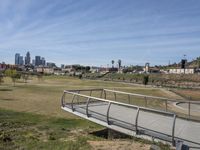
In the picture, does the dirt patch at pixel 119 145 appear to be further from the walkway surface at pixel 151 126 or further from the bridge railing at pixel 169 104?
the bridge railing at pixel 169 104

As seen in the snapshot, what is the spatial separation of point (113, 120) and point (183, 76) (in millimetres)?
106065

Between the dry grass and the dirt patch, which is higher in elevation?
the dirt patch

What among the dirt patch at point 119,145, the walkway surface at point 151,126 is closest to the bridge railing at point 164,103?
the walkway surface at point 151,126

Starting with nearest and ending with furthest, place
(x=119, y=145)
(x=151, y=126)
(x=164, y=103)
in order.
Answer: (x=119, y=145) < (x=151, y=126) < (x=164, y=103)

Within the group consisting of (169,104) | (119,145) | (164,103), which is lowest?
(164,103)

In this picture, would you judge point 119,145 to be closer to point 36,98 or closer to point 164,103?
point 164,103

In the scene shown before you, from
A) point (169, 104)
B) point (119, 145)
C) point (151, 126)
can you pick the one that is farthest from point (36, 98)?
point (151, 126)

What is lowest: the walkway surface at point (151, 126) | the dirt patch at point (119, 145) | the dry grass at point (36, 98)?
the dry grass at point (36, 98)

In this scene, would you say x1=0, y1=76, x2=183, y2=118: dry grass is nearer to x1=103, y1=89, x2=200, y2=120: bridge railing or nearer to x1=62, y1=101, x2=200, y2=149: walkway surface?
x1=103, y1=89, x2=200, y2=120: bridge railing

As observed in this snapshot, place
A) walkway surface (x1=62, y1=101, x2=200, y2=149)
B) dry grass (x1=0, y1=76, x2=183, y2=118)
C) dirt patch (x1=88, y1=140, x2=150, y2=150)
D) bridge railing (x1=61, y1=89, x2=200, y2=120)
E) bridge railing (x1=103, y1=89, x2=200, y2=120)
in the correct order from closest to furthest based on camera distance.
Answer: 1. walkway surface (x1=62, y1=101, x2=200, y2=149)
2. dirt patch (x1=88, y1=140, x2=150, y2=150)
3. bridge railing (x1=103, y1=89, x2=200, y2=120)
4. bridge railing (x1=61, y1=89, x2=200, y2=120)
5. dry grass (x1=0, y1=76, x2=183, y2=118)

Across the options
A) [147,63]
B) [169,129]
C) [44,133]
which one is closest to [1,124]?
[44,133]

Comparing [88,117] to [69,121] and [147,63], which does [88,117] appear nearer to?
[69,121]

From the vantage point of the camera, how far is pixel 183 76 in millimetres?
111625

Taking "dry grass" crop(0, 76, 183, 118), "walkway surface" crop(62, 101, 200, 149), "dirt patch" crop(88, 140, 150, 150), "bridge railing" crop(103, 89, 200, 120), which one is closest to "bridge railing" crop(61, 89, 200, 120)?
"bridge railing" crop(103, 89, 200, 120)
